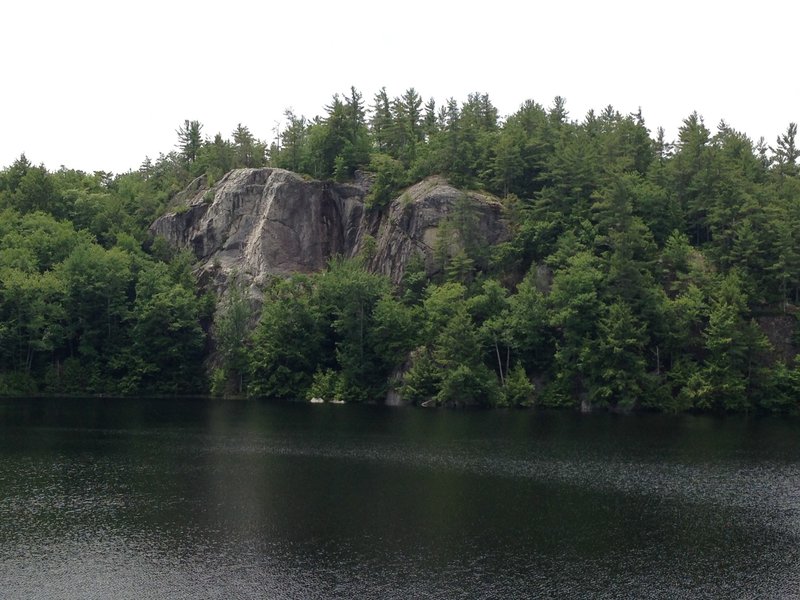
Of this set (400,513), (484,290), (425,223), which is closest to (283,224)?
(425,223)

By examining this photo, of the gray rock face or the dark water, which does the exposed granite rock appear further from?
the dark water

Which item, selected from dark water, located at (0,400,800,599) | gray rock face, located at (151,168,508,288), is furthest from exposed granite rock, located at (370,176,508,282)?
dark water, located at (0,400,800,599)

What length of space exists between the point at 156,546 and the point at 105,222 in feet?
328

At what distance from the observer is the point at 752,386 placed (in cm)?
7631

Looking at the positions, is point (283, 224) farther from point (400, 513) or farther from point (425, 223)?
point (400, 513)

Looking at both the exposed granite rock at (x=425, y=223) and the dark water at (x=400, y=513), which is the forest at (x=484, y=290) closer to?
the exposed granite rock at (x=425, y=223)

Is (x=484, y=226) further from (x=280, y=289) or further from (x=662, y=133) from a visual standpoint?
(x=662, y=133)

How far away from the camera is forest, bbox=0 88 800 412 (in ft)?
262

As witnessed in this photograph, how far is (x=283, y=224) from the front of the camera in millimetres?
110688

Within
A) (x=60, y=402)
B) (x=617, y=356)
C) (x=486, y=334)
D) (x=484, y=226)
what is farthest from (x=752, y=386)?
(x=60, y=402)

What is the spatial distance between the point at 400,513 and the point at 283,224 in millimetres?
79361

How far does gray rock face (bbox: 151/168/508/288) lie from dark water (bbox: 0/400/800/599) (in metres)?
46.3

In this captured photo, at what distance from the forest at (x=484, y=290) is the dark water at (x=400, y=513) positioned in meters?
18.4

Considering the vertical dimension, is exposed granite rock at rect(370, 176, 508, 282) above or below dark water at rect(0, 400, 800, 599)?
above
